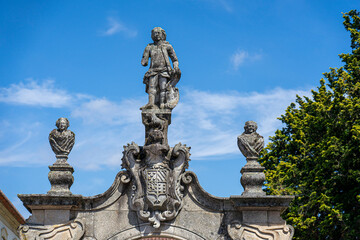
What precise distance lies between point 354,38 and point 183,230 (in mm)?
13991

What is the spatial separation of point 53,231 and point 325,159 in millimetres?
12230

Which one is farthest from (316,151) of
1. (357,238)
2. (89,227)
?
(89,227)

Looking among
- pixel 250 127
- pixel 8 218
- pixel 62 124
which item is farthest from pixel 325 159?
pixel 8 218

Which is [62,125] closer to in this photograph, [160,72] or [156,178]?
[156,178]

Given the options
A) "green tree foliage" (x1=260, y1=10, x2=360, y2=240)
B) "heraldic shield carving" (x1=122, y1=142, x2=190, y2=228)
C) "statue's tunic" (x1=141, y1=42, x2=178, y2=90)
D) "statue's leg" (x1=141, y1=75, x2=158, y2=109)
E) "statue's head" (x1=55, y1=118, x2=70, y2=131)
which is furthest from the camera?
"green tree foliage" (x1=260, y1=10, x2=360, y2=240)

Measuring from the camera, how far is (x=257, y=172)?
13414mm

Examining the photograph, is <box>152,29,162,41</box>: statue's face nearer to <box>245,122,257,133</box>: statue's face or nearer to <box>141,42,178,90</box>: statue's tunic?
<box>141,42,178,90</box>: statue's tunic

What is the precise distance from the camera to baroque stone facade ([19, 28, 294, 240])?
1312 centimetres

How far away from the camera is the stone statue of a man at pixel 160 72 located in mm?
14502

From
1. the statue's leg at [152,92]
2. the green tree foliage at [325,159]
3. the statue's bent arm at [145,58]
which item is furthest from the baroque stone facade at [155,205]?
the green tree foliage at [325,159]

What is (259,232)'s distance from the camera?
13180 millimetres

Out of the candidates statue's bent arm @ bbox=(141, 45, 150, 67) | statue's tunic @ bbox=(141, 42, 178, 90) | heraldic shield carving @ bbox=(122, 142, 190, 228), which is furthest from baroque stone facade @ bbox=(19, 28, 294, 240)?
statue's bent arm @ bbox=(141, 45, 150, 67)

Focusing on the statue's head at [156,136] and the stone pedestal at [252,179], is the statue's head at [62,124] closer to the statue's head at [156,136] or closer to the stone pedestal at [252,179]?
A: the statue's head at [156,136]

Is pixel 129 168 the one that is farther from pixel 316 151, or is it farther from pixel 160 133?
pixel 316 151
